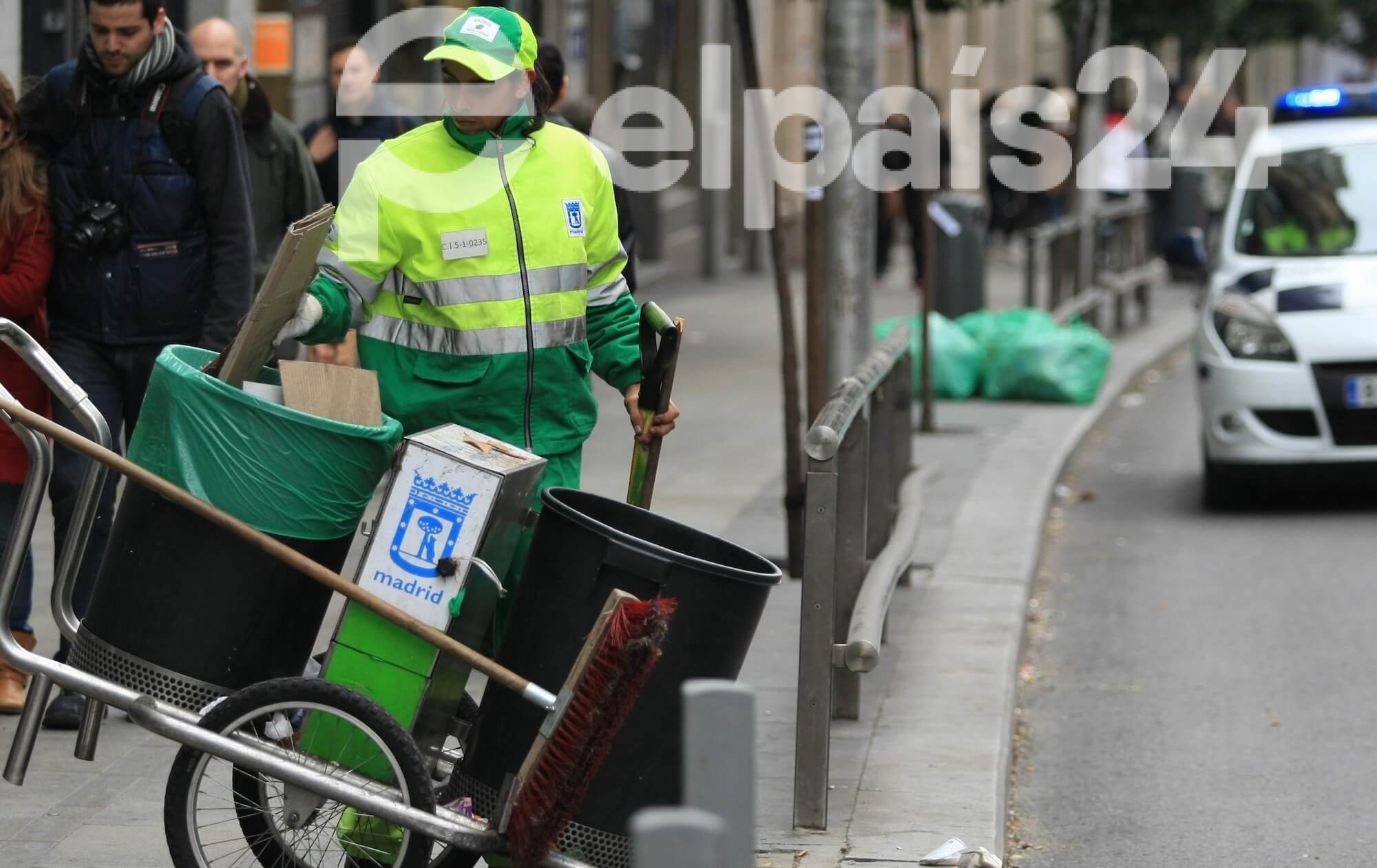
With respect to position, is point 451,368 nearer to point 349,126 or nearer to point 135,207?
point 135,207

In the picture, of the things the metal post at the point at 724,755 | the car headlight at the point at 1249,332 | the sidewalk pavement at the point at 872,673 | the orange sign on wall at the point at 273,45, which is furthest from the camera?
the orange sign on wall at the point at 273,45

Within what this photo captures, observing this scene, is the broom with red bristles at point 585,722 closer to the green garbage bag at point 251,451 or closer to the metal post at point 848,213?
the green garbage bag at point 251,451

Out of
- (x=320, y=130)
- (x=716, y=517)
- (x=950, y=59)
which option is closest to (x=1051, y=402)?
(x=716, y=517)

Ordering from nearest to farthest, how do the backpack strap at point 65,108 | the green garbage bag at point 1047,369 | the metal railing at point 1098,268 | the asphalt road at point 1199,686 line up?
the asphalt road at point 1199,686
the backpack strap at point 65,108
the green garbage bag at point 1047,369
the metal railing at point 1098,268

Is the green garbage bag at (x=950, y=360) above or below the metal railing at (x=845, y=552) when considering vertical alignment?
below

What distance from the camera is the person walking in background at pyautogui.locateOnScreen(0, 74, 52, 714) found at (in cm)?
541

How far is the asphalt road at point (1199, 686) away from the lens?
5227mm

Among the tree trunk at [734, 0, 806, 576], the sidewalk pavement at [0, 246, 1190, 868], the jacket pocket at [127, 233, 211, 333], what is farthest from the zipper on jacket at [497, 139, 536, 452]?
the tree trunk at [734, 0, 806, 576]

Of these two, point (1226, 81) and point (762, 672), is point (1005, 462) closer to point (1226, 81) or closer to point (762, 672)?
point (762, 672)

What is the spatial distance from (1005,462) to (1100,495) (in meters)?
0.50

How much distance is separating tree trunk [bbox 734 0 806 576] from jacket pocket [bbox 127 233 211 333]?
235cm

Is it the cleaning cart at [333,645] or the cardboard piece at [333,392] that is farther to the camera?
the cardboard piece at [333,392]

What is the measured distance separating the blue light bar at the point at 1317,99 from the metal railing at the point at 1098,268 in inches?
142

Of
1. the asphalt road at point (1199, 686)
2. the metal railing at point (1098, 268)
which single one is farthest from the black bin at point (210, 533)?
the metal railing at point (1098, 268)
